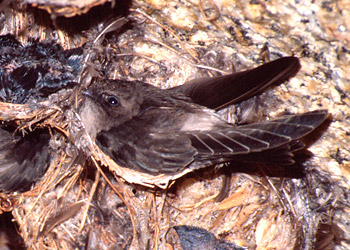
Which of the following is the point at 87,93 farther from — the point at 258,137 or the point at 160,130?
the point at 258,137

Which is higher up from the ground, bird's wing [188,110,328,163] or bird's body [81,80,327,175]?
bird's wing [188,110,328,163]

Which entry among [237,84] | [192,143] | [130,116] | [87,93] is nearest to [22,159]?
[87,93]

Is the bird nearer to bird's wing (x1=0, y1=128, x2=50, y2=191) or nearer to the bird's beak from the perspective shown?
the bird's beak

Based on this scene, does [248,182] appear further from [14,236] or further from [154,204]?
[14,236]

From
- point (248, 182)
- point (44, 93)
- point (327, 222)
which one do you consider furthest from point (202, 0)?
point (327, 222)

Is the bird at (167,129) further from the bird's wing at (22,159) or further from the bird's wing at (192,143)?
the bird's wing at (22,159)

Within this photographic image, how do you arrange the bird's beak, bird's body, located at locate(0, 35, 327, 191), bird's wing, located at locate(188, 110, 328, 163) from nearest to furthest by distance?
1. bird's wing, located at locate(188, 110, 328, 163)
2. bird's body, located at locate(0, 35, 327, 191)
3. the bird's beak

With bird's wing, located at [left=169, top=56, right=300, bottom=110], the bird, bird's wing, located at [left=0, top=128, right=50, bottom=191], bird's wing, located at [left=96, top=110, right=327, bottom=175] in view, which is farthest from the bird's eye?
bird's wing, located at [left=0, top=128, right=50, bottom=191]
